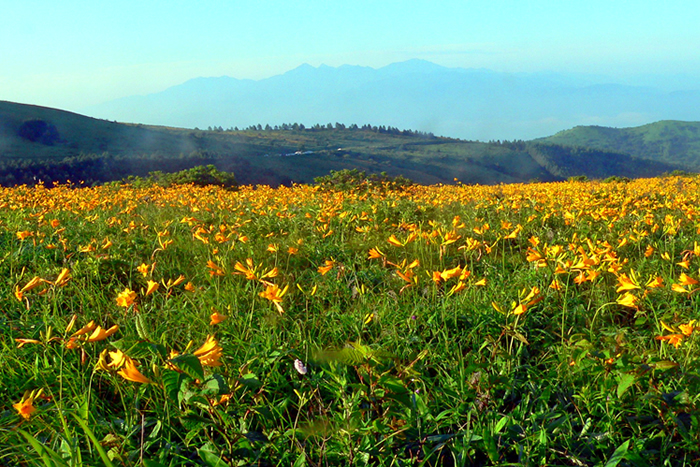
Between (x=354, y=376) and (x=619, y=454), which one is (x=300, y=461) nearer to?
(x=354, y=376)

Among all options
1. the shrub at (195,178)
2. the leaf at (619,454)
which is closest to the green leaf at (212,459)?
the leaf at (619,454)

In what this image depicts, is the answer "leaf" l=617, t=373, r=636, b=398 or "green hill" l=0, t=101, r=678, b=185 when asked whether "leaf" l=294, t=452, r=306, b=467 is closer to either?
"leaf" l=617, t=373, r=636, b=398

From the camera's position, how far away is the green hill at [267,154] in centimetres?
4384

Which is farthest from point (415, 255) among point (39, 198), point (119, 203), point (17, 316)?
point (39, 198)

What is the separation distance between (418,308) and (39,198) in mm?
6931

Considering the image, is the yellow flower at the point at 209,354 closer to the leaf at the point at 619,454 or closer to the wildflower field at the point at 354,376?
the wildflower field at the point at 354,376

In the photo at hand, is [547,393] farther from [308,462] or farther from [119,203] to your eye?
[119,203]

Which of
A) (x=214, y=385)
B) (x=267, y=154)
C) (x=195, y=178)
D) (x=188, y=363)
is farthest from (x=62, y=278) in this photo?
(x=267, y=154)

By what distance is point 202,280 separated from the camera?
3551mm

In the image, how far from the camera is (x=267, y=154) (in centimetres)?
8788

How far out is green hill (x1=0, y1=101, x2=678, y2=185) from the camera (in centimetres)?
4384

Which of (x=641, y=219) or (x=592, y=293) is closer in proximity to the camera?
(x=592, y=293)

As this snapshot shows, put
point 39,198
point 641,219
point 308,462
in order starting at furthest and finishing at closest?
1. point 39,198
2. point 641,219
3. point 308,462

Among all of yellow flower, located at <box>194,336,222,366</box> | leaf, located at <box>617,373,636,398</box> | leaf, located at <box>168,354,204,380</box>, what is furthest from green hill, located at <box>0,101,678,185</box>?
leaf, located at <box>617,373,636,398</box>
